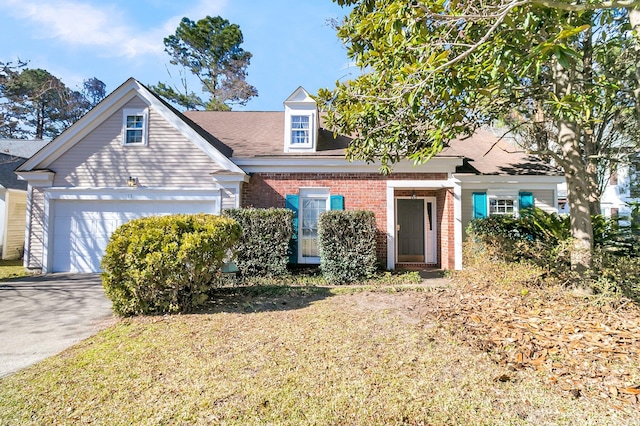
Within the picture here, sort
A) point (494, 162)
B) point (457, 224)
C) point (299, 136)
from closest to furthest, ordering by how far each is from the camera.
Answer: point (457, 224) < point (299, 136) < point (494, 162)

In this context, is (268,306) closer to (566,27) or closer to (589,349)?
(589,349)

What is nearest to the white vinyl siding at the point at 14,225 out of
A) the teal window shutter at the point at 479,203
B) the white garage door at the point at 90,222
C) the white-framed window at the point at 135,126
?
the white garage door at the point at 90,222

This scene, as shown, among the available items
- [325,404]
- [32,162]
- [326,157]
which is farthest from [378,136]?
[32,162]

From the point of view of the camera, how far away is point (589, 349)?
3.82 meters

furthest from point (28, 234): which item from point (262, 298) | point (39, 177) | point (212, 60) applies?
point (212, 60)

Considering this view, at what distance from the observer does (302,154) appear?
32.9 feet

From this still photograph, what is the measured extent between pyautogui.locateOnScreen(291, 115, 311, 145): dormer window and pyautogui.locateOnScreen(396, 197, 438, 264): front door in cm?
451

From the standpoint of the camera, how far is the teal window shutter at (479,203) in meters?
10.4

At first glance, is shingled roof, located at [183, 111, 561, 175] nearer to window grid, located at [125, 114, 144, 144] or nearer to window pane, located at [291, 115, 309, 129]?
window pane, located at [291, 115, 309, 129]

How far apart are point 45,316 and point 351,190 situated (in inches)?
311

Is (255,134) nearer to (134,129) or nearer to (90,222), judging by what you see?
(134,129)

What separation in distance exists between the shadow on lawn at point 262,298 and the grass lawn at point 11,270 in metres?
7.30

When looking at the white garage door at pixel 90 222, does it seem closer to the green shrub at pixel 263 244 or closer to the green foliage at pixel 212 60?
the green shrub at pixel 263 244

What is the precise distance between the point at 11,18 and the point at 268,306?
12.0 metres
